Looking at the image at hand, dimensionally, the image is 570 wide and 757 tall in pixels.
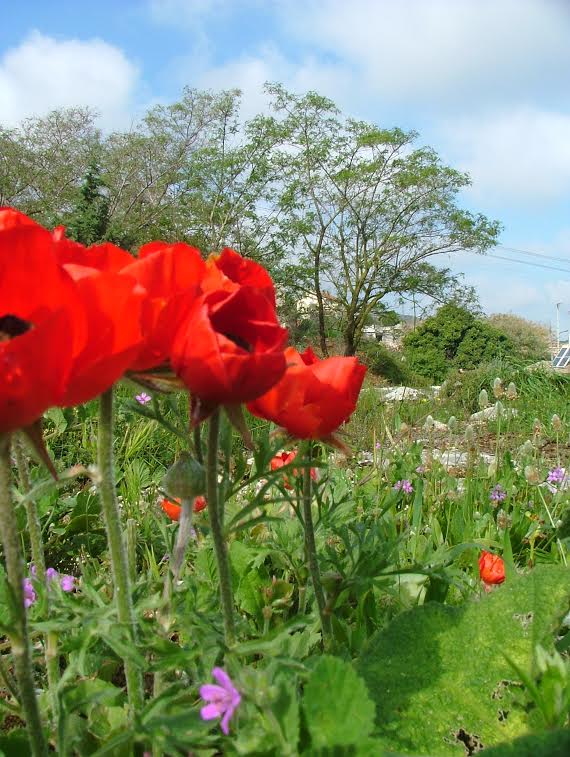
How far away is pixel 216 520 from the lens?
0.71 metres

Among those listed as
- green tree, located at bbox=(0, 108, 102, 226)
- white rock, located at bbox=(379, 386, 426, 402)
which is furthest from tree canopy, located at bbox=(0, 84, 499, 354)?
white rock, located at bbox=(379, 386, 426, 402)

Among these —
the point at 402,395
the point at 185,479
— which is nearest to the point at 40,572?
the point at 185,479

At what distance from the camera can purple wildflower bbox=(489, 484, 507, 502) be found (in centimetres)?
218

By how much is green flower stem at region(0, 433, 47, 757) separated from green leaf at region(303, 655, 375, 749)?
265 millimetres

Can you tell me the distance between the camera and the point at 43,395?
1.73 feet

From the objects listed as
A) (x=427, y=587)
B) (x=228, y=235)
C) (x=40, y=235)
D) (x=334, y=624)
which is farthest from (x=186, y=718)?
(x=228, y=235)

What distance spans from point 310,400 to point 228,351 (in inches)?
11.8

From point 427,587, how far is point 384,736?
26.4 inches

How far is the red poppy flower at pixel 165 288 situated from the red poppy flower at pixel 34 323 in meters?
0.09

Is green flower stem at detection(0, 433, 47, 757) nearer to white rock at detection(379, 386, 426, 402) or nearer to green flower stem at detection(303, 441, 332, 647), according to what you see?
green flower stem at detection(303, 441, 332, 647)

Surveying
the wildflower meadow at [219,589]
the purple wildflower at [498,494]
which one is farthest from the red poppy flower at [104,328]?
the purple wildflower at [498,494]

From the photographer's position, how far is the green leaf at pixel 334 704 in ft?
2.02

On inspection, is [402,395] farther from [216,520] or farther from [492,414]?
[216,520]

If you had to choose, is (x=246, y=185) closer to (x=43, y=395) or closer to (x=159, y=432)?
(x=159, y=432)
